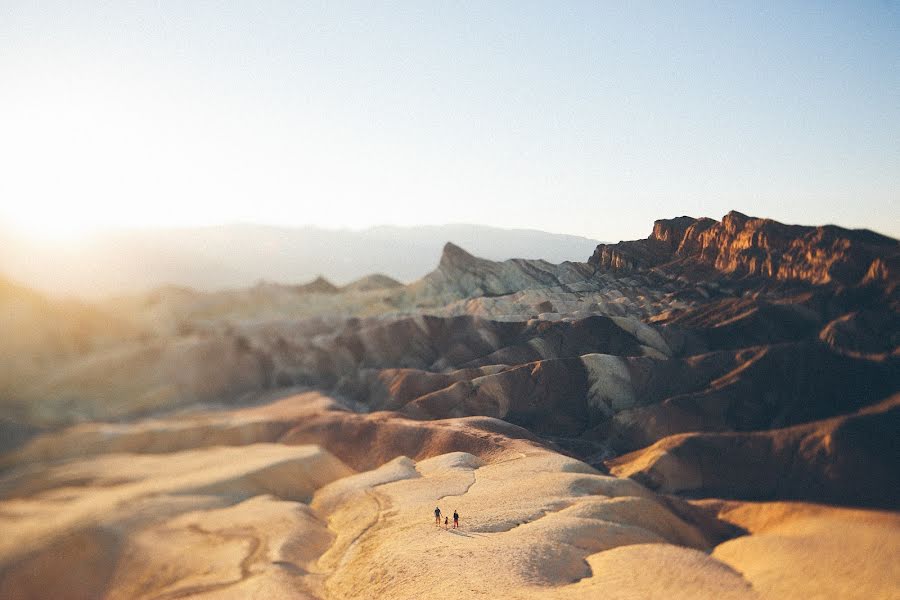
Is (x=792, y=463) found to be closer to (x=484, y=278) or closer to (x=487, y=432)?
(x=487, y=432)

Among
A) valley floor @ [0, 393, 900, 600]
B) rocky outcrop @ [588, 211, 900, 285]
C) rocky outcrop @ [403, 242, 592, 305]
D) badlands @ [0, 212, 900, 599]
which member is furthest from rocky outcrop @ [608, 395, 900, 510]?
rocky outcrop @ [403, 242, 592, 305]

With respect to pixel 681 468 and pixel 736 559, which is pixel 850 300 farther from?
pixel 736 559

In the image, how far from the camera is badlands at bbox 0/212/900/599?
27688 millimetres

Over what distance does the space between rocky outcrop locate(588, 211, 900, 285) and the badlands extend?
41cm

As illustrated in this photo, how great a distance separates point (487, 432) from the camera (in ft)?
170

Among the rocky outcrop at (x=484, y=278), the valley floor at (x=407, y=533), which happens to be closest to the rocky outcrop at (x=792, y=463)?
the valley floor at (x=407, y=533)

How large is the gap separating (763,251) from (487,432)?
61.1m

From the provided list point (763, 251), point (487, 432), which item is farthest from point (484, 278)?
point (487, 432)

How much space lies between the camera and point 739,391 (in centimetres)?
6081

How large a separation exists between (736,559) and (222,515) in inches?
1077

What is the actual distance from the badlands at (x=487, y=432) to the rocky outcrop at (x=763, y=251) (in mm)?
406

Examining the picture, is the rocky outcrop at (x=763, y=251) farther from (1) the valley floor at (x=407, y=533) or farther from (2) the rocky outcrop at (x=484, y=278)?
(1) the valley floor at (x=407, y=533)

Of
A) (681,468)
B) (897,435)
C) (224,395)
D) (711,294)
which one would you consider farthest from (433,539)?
(711,294)

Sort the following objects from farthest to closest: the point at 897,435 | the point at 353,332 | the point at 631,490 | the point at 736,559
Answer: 1. the point at 353,332
2. the point at 897,435
3. the point at 631,490
4. the point at 736,559
